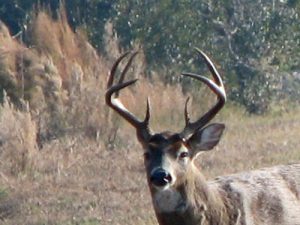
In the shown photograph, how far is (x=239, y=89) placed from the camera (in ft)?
76.7

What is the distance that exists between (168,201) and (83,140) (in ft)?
28.3

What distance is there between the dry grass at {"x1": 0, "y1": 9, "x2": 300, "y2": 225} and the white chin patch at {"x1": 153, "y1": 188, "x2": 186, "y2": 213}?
323cm

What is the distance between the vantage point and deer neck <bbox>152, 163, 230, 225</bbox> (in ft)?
31.5

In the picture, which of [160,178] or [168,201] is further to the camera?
[168,201]

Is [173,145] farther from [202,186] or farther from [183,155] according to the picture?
[202,186]

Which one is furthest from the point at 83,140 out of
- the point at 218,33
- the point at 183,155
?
the point at 183,155

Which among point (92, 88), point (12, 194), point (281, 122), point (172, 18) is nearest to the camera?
point (12, 194)

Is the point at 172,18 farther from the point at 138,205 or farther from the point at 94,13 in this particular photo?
the point at 138,205

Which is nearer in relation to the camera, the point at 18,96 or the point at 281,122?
the point at 18,96

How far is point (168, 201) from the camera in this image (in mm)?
9547

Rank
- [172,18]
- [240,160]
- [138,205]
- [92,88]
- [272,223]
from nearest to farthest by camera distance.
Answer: [272,223], [138,205], [240,160], [92,88], [172,18]

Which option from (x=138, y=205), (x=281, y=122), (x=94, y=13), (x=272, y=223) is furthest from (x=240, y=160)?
(x=94, y=13)

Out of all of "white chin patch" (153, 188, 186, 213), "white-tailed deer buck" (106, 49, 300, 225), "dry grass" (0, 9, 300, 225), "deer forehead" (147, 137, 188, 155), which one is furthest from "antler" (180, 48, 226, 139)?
"dry grass" (0, 9, 300, 225)

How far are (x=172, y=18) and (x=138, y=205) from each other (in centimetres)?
985
